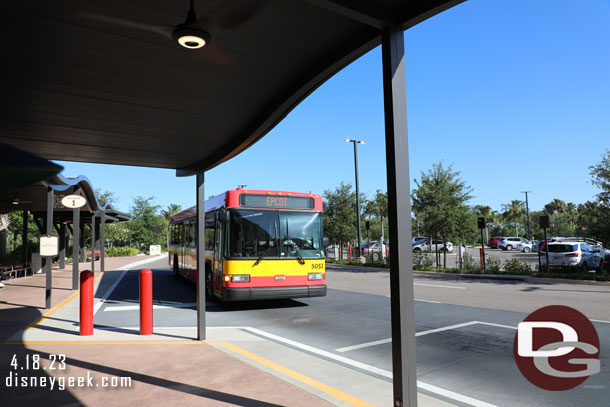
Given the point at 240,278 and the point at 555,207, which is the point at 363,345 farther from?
the point at 555,207

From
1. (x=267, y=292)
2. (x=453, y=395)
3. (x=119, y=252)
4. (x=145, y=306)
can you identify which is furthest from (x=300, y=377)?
(x=119, y=252)

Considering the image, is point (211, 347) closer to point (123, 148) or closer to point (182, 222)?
point (123, 148)

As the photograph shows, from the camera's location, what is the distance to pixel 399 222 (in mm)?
3385

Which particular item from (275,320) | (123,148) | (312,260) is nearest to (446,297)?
(312,260)

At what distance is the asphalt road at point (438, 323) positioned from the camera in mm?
5008

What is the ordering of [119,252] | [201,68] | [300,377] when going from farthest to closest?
1. [119,252]
2. [300,377]
3. [201,68]

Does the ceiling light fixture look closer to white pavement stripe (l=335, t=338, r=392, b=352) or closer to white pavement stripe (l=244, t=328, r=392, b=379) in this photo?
white pavement stripe (l=244, t=328, r=392, b=379)

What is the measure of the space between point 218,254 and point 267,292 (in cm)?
170

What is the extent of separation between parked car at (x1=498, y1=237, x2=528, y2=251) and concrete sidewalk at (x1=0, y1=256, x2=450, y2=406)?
48.4 meters

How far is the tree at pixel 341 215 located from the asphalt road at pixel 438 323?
52.7ft

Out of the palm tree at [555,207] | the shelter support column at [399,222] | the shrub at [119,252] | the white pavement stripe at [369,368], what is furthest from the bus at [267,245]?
the palm tree at [555,207]

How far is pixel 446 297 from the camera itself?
41.3 feet

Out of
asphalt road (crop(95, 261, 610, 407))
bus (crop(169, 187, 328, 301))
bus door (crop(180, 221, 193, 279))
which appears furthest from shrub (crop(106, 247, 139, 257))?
bus (crop(169, 187, 328, 301))

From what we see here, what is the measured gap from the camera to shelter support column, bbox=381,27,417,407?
338 cm
